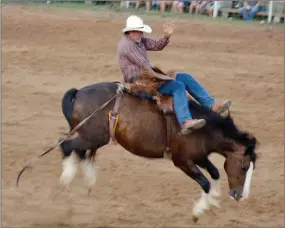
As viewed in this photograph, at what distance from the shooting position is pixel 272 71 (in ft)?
47.6

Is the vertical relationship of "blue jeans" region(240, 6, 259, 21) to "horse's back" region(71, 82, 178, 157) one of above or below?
below

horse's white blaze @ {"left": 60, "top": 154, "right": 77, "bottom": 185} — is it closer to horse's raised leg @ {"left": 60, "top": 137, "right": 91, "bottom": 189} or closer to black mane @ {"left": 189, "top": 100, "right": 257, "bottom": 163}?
horse's raised leg @ {"left": 60, "top": 137, "right": 91, "bottom": 189}

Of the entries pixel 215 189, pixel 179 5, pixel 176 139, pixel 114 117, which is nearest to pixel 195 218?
pixel 215 189

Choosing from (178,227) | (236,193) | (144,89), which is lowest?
(178,227)

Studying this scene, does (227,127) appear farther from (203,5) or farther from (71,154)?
(203,5)

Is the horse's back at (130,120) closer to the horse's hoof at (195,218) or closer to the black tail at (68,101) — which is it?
the black tail at (68,101)

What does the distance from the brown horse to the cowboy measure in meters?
0.18

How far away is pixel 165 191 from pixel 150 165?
0.89 m

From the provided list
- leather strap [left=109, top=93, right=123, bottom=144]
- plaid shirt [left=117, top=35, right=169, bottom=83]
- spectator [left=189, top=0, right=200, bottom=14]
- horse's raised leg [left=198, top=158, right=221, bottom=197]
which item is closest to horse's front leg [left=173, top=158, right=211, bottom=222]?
horse's raised leg [left=198, top=158, right=221, bottom=197]

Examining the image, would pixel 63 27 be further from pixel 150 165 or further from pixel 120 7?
pixel 150 165

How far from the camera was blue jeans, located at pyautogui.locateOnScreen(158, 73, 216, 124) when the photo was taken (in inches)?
295

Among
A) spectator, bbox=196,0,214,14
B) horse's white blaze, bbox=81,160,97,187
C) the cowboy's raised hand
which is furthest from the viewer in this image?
spectator, bbox=196,0,214,14

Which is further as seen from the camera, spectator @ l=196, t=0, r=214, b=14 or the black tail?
spectator @ l=196, t=0, r=214, b=14

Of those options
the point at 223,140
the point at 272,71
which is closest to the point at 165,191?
the point at 223,140
